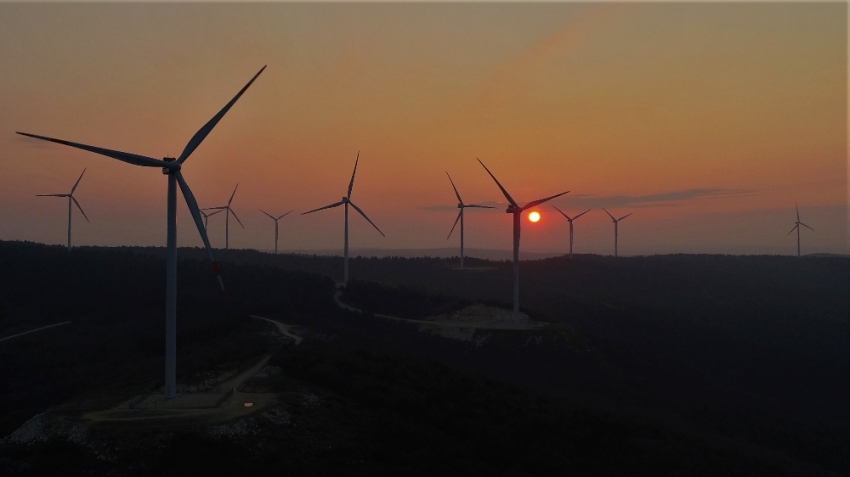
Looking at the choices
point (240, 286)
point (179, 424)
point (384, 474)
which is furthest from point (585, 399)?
point (240, 286)

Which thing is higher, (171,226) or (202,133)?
(202,133)

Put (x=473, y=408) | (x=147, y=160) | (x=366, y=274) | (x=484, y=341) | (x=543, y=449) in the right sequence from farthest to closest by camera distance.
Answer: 1. (x=366, y=274)
2. (x=484, y=341)
3. (x=473, y=408)
4. (x=543, y=449)
5. (x=147, y=160)

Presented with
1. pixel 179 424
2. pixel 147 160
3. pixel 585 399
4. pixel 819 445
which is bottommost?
pixel 819 445

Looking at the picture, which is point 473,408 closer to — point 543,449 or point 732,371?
point 543,449

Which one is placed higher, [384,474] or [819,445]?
[384,474]

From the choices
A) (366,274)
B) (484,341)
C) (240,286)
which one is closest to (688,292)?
(366,274)

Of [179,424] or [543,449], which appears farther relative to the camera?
[543,449]

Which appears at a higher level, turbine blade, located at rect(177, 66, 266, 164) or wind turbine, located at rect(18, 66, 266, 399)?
turbine blade, located at rect(177, 66, 266, 164)

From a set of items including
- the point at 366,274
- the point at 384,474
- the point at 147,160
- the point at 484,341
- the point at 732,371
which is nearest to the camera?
the point at 384,474

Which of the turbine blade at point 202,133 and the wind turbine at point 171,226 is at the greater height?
the turbine blade at point 202,133
